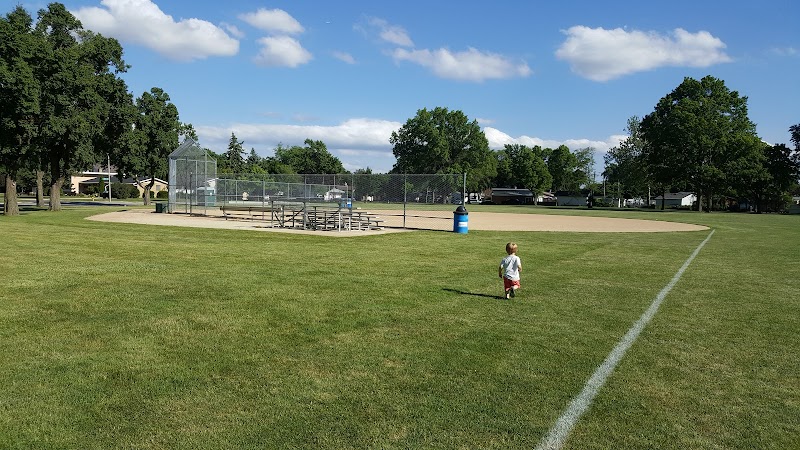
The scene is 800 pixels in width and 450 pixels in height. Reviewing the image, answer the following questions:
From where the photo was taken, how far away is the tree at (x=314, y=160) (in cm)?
12862

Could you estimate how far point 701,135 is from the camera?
2648 inches

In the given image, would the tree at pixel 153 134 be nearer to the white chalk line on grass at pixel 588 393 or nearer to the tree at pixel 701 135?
the white chalk line on grass at pixel 588 393

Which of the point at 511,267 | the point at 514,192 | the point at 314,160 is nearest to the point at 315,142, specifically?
the point at 314,160

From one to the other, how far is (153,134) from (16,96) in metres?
19.9

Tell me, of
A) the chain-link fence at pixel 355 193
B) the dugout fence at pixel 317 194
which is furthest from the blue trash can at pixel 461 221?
the dugout fence at pixel 317 194

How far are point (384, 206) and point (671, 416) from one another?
90.3 feet

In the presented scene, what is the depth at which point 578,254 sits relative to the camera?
15391 mm

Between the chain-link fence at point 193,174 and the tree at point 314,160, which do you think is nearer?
the chain-link fence at point 193,174

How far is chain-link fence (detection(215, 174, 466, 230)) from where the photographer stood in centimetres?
2564

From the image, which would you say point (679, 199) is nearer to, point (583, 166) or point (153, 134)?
point (583, 166)

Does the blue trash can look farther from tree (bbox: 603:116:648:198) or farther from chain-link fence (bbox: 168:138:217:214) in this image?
tree (bbox: 603:116:648:198)

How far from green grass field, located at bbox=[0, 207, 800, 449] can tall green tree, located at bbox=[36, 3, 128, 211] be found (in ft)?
75.4

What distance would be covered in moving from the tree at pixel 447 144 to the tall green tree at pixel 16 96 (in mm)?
84469

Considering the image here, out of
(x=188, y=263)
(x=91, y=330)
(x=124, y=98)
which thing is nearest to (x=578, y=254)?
(x=188, y=263)
